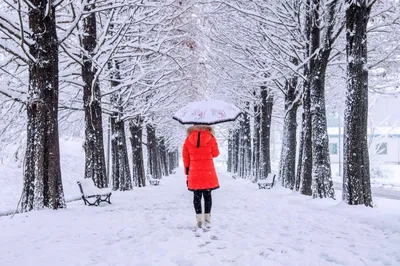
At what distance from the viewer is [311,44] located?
1041 cm

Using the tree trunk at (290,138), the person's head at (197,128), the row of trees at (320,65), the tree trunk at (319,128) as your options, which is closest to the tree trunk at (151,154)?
the row of trees at (320,65)

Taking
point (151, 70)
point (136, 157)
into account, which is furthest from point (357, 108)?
point (136, 157)

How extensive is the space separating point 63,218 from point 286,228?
4.37 m

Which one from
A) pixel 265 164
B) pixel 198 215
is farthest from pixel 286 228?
pixel 265 164

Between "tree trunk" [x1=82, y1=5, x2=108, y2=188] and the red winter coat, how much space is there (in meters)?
6.07

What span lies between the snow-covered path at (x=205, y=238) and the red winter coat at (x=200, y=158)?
78cm

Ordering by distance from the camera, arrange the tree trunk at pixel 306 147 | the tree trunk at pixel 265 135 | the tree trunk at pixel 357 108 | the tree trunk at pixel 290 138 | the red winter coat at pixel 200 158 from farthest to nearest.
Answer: the tree trunk at pixel 265 135 < the tree trunk at pixel 290 138 < the tree trunk at pixel 306 147 < the tree trunk at pixel 357 108 < the red winter coat at pixel 200 158

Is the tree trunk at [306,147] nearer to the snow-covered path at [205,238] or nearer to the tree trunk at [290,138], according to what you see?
the tree trunk at [290,138]

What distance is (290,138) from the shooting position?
14586 millimetres

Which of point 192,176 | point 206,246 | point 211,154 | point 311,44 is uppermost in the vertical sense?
point 311,44

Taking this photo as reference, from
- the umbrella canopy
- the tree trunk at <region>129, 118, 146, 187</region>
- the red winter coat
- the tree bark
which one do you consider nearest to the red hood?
the red winter coat

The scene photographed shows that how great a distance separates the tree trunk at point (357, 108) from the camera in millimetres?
7703

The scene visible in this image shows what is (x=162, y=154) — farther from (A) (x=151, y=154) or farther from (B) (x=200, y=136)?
(B) (x=200, y=136)

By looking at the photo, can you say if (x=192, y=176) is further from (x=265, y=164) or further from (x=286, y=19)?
(x=265, y=164)
